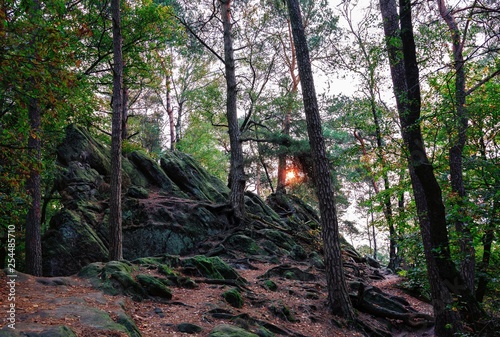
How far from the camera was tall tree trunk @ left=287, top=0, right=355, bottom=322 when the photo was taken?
306 inches

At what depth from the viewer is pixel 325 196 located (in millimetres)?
7941

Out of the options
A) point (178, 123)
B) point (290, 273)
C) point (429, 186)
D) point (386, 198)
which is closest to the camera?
point (429, 186)

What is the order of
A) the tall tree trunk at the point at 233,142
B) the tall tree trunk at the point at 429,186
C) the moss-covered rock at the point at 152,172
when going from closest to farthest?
the tall tree trunk at the point at 429,186 < the tall tree trunk at the point at 233,142 < the moss-covered rock at the point at 152,172

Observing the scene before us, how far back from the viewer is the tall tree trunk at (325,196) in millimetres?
7781

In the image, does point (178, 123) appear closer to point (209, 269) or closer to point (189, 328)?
point (209, 269)

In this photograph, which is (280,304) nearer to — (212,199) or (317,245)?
(317,245)

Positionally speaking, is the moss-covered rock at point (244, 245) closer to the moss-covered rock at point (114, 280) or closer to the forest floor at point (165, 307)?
the forest floor at point (165, 307)

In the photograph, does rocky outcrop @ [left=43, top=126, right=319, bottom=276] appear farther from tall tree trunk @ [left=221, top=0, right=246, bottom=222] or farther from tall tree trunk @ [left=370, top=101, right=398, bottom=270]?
tall tree trunk @ [left=370, top=101, right=398, bottom=270]

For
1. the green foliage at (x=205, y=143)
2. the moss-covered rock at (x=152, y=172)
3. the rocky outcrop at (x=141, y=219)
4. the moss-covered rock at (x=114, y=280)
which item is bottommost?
the moss-covered rock at (x=114, y=280)

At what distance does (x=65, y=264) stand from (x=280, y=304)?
21.4 feet

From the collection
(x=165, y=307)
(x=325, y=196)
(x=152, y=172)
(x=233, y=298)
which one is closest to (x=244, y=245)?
(x=233, y=298)

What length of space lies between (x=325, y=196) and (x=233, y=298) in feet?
10.9

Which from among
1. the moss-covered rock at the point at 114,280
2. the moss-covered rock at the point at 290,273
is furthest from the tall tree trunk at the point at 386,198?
the moss-covered rock at the point at 114,280

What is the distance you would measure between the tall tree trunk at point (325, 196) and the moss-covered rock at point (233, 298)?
2312 millimetres
